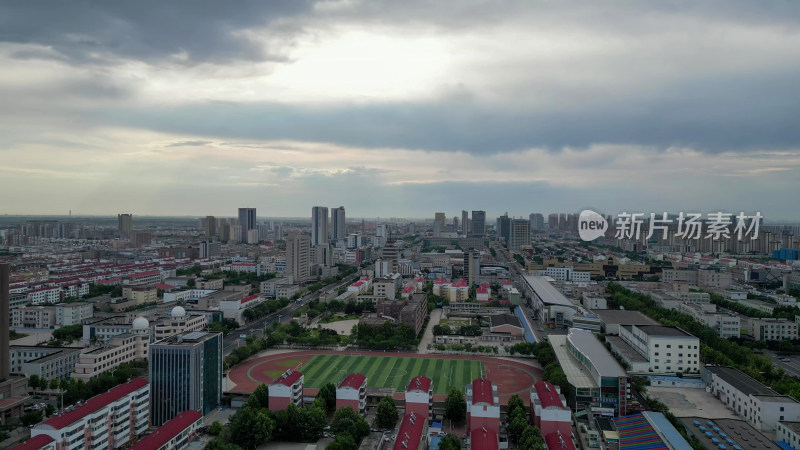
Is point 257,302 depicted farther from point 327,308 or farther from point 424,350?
point 424,350

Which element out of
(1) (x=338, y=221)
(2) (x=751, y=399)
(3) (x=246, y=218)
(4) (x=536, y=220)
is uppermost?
(4) (x=536, y=220)

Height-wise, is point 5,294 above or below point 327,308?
above

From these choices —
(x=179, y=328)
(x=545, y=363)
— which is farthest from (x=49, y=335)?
(x=545, y=363)

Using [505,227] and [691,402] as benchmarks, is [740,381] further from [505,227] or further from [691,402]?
[505,227]

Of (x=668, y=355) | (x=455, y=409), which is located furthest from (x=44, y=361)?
(x=668, y=355)

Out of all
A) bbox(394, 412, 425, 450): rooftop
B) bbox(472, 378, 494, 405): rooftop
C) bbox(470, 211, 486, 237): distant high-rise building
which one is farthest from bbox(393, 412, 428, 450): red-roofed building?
bbox(470, 211, 486, 237): distant high-rise building
